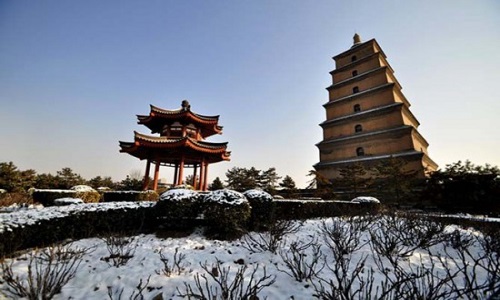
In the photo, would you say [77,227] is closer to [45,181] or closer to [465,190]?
[465,190]

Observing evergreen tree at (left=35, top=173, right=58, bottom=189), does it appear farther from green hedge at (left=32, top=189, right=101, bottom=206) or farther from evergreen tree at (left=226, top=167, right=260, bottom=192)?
evergreen tree at (left=226, top=167, right=260, bottom=192)

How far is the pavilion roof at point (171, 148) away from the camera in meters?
13.4

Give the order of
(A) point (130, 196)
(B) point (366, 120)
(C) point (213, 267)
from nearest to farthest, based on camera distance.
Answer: (C) point (213, 267) < (A) point (130, 196) < (B) point (366, 120)

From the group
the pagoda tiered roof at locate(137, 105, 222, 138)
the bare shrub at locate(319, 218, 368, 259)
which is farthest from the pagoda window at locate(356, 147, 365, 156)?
the bare shrub at locate(319, 218, 368, 259)

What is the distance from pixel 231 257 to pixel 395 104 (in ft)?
74.3

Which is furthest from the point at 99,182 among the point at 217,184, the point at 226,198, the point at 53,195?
the point at 226,198

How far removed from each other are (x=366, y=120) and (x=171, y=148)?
19690 millimetres

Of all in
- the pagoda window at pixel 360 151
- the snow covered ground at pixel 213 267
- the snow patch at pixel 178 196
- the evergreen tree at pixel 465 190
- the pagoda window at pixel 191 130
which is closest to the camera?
the snow covered ground at pixel 213 267

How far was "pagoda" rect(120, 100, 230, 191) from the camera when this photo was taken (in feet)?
44.4

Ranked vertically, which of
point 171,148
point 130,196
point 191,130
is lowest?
point 130,196

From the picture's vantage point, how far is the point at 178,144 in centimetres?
1326

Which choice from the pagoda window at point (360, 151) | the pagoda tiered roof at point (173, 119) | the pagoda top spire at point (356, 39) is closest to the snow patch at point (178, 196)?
the pagoda tiered roof at point (173, 119)

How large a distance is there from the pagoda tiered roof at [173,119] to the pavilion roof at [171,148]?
2.09 meters

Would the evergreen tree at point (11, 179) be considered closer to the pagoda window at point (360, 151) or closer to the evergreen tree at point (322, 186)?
the evergreen tree at point (322, 186)
